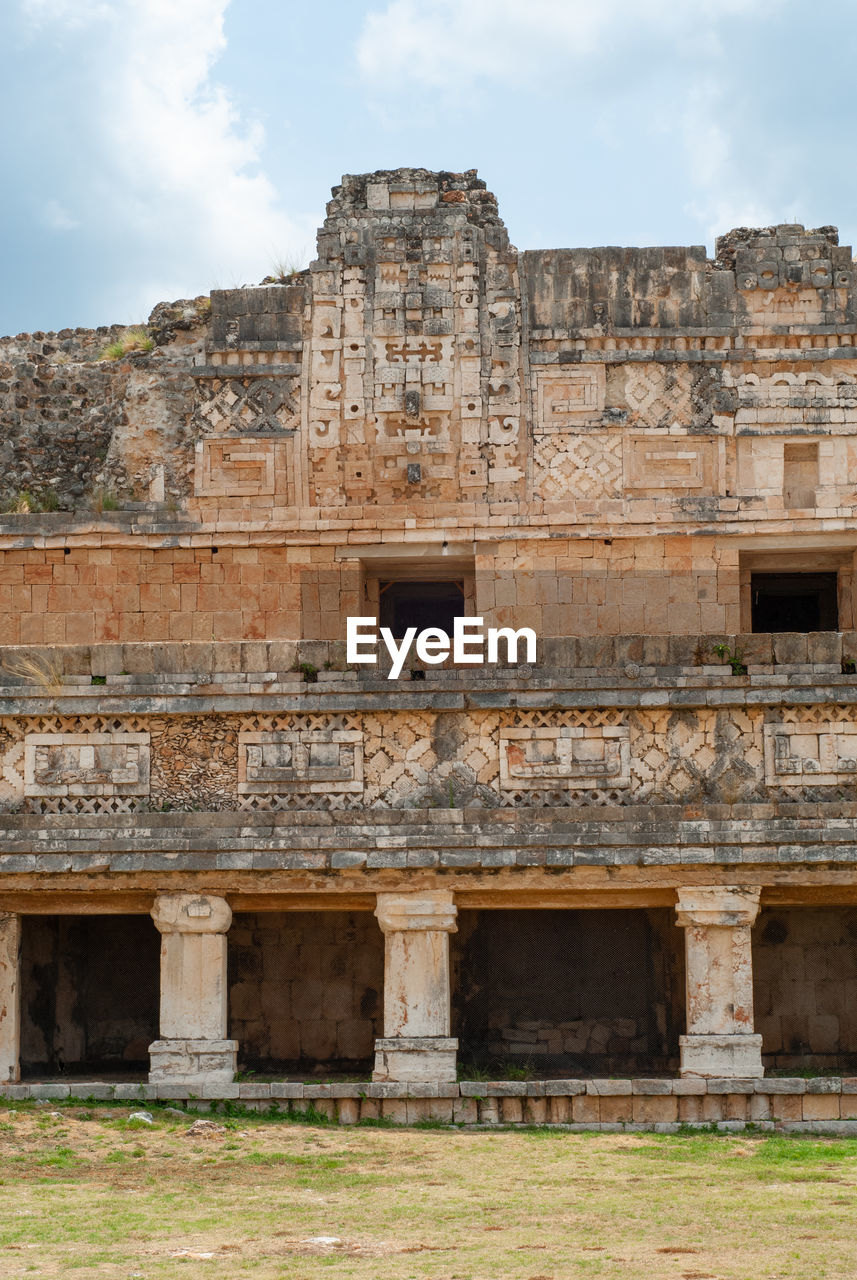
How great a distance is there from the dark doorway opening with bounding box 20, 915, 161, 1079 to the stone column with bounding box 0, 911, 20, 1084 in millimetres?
1459

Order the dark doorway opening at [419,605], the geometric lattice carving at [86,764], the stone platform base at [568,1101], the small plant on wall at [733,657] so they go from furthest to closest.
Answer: the dark doorway opening at [419,605] → the small plant on wall at [733,657] → the geometric lattice carving at [86,764] → the stone platform base at [568,1101]

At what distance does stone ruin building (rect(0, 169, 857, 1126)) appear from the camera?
45.0 feet

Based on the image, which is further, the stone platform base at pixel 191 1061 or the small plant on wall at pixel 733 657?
the small plant on wall at pixel 733 657

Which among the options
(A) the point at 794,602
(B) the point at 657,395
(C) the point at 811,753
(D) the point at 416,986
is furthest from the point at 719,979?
(A) the point at 794,602

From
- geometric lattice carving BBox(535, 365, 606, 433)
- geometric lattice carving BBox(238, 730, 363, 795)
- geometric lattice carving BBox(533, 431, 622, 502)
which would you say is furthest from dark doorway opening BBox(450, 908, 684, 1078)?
geometric lattice carving BBox(535, 365, 606, 433)

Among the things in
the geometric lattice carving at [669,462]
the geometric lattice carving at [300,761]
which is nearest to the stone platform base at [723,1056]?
the geometric lattice carving at [300,761]

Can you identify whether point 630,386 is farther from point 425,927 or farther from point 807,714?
point 425,927

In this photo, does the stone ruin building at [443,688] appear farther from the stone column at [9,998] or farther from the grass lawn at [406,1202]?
the grass lawn at [406,1202]

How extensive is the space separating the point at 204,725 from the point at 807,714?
18.2 feet

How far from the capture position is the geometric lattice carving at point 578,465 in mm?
18297

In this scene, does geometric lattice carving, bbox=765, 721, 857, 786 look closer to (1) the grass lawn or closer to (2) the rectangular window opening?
(1) the grass lawn

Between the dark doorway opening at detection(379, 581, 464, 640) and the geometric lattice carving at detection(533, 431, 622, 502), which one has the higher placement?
the geometric lattice carving at detection(533, 431, 622, 502)

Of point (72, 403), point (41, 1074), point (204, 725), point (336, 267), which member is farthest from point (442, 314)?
point (41, 1074)

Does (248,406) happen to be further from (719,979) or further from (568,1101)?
(568,1101)
